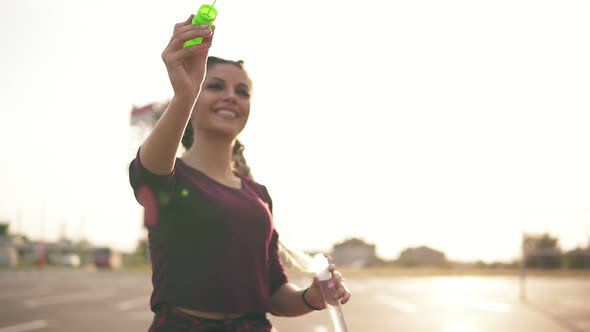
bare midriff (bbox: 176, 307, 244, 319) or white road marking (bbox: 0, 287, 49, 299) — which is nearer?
bare midriff (bbox: 176, 307, 244, 319)

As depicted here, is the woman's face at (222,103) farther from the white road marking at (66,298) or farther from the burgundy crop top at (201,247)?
the white road marking at (66,298)

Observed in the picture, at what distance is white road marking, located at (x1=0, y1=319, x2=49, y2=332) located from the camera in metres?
9.83

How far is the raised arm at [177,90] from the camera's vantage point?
5.09 feet

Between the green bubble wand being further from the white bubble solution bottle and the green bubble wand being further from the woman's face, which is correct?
the white bubble solution bottle

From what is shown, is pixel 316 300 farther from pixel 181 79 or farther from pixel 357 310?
pixel 357 310

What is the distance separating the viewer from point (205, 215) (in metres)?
1.90

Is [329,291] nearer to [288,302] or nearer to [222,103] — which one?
[288,302]

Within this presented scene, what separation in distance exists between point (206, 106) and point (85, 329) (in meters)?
8.96

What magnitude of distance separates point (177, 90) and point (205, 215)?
1.55 feet

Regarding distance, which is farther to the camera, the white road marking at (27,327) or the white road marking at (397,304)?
the white road marking at (397,304)

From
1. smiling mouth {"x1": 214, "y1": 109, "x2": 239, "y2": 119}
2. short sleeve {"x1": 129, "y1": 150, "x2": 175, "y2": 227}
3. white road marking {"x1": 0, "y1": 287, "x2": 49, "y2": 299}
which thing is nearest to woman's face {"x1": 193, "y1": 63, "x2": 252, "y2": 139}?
smiling mouth {"x1": 214, "y1": 109, "x2": 239, "y2": 119}

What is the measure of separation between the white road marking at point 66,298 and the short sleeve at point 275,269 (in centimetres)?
1316

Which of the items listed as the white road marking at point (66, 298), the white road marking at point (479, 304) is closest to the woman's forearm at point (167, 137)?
the white road marking at point (479, 304)

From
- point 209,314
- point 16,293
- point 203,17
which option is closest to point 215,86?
point 203,17
